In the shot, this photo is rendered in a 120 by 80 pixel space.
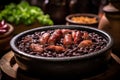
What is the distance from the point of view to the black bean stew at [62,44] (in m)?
2.61

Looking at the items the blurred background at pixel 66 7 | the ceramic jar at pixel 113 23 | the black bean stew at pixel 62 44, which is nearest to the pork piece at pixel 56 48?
the black bean stew at pixel 62 44

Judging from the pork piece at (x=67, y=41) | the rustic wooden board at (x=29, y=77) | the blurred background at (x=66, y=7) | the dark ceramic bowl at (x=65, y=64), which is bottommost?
the blurred background at (x=66, y=7)

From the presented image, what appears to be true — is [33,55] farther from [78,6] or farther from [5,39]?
[78,6]

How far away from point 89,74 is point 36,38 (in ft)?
2.68

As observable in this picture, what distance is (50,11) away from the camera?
5.64m

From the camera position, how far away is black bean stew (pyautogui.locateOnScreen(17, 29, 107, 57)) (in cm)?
261

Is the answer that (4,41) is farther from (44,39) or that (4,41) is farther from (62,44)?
(62,44)

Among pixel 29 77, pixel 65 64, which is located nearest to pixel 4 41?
pixel 29 77

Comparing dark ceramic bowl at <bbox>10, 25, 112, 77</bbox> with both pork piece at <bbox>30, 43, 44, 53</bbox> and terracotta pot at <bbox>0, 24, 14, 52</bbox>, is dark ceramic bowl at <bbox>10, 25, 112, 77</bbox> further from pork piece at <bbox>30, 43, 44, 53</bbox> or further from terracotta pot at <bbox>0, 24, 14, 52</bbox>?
terracotta pot at <bbox>0, 24, 14, 52</bbox>

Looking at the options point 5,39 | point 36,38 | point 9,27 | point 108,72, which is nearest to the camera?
point 108,72

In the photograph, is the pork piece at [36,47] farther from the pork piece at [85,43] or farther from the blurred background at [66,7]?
the blurred background at [66,7]

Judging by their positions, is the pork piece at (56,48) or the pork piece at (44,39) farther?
the pork piece at (44,39)

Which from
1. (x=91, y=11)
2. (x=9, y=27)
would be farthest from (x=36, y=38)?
(x=91, y=11)

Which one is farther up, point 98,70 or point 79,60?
point 79,60
